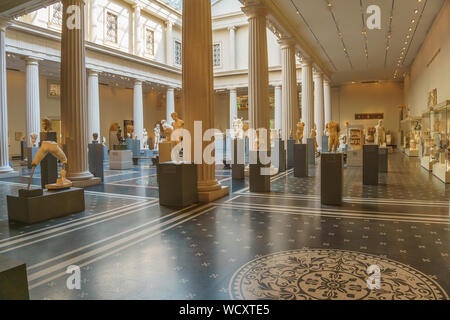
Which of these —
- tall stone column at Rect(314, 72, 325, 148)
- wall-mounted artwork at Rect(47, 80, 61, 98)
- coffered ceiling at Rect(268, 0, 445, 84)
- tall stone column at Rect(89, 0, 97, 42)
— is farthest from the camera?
wall-mounted artwork at Rect(47, 80, 61, 98)

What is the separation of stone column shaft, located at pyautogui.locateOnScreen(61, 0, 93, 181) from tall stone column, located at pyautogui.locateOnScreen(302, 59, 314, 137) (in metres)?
13.4

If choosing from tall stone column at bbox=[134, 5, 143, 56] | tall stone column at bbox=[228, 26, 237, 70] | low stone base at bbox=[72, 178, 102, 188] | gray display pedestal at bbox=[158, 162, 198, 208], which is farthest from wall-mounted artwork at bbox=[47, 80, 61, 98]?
gray display pedestal at bbox=[158, 162, 198, 208]

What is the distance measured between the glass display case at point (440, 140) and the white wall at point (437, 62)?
4.88 ft

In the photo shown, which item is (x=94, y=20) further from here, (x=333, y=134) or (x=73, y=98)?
(x=333, y=134)

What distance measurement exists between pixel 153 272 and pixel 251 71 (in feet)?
32.4

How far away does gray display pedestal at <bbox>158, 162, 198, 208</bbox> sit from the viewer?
6887mm

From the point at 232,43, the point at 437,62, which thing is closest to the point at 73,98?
the point at 437,62

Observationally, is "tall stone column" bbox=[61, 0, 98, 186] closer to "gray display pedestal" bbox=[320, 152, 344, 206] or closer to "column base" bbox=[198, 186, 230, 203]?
"column base" bbox=[198, 186, 230, 203]

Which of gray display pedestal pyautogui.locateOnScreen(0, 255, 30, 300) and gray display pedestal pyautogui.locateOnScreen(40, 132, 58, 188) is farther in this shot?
gray display pedestal pyautogui.locateOnScreen(40, 132, 58, 188)

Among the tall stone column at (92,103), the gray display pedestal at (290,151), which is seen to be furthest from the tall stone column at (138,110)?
the gray display pedestal at (290,151)

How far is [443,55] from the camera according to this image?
45.9ft
